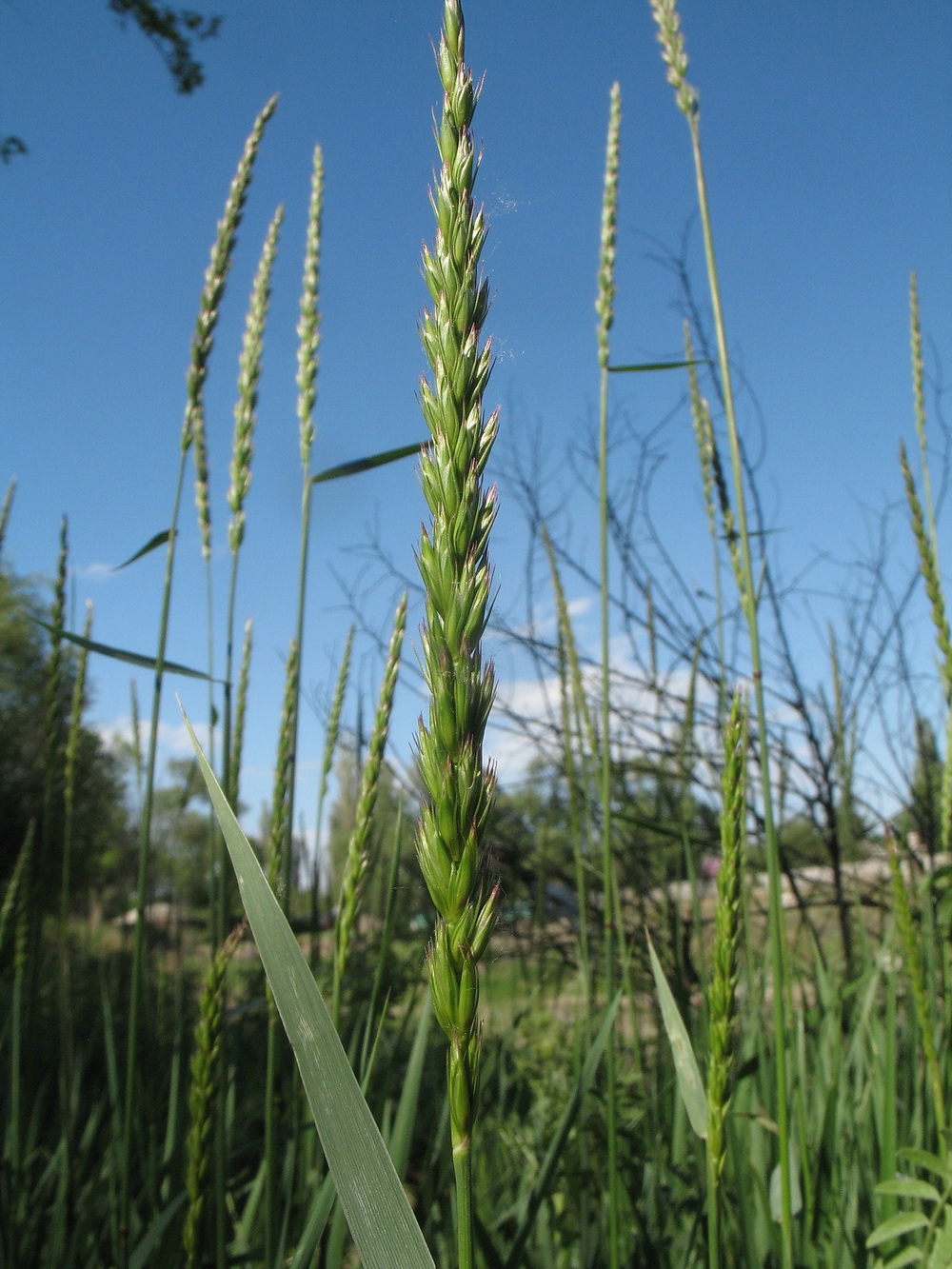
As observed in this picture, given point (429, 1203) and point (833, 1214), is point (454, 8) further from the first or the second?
point (833, 1214)

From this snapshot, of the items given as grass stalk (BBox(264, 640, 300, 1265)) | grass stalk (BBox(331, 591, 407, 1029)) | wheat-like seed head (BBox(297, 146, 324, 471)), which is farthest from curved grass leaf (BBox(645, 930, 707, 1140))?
wheat-like seed head (BBox(297, 146, 324, 471))

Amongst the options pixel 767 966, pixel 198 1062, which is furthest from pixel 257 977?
pixel 198 1062

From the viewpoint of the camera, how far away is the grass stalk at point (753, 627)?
1040mm

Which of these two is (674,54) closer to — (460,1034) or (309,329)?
(309,329)

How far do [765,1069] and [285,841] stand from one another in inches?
45.7

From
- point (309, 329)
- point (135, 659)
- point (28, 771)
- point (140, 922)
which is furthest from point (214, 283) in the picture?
point (28, 771)

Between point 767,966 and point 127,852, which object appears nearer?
point 767,966

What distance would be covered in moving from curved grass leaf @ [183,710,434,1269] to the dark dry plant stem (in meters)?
0.04

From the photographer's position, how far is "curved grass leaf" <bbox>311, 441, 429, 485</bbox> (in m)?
1.31

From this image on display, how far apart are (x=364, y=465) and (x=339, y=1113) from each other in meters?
1.03

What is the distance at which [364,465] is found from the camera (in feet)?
4.47

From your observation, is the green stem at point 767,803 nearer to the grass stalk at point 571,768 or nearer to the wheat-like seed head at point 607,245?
the wheat-like seed head at point 607,245

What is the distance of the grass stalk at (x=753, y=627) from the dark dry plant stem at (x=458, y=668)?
2.18 ft

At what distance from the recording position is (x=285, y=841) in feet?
4.44
